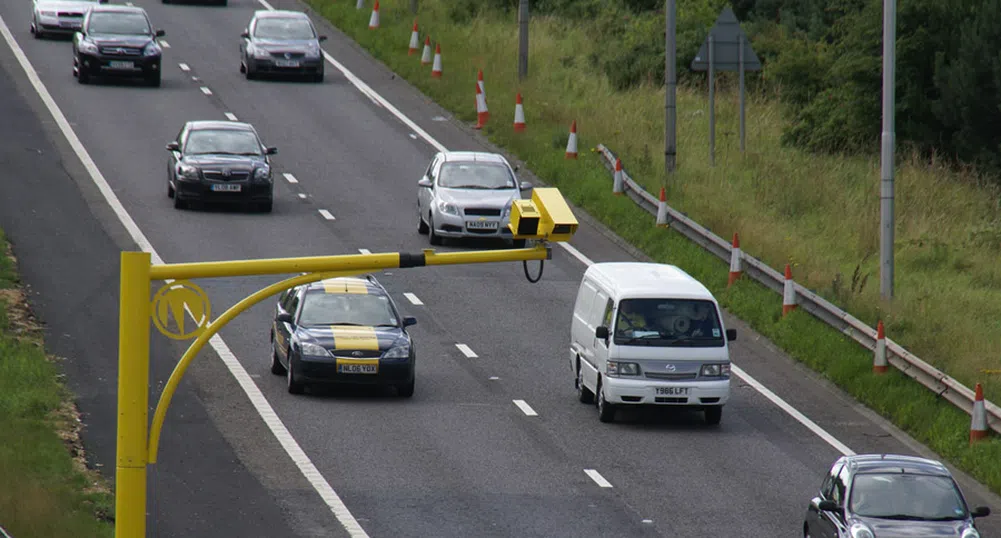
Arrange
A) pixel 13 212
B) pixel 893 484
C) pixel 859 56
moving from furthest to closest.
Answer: pixel 859 56 < pixel 13 212 < pixel 893 484

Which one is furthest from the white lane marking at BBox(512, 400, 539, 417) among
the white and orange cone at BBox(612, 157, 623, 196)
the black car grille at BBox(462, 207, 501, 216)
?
the white and orange cone at BBox(612, 157, 623, 196)

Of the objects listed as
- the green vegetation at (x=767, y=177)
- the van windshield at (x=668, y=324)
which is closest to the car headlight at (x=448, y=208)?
the green vegetation at (x=767, y=177)

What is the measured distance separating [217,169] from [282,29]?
42.4ft

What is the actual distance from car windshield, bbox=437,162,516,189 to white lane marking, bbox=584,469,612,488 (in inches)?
498

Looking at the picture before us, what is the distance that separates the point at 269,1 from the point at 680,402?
37.9 meters

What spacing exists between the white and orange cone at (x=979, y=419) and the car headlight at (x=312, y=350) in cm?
846

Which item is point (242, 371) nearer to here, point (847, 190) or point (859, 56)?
point (847, 190)

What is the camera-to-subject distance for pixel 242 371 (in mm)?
24734

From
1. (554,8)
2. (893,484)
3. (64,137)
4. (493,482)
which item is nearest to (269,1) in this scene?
(554,8)

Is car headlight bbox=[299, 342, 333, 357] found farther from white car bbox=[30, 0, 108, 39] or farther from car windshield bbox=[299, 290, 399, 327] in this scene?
white car bbox=[30, 0, 108, 39]

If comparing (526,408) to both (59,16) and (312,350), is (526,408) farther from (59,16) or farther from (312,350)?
(59,16)

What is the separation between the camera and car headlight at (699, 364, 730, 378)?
23.0 metres

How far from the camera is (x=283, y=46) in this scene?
45781mm

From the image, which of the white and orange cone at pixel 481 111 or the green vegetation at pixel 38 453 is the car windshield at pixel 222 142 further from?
the green vegetation at pixel 38 453
